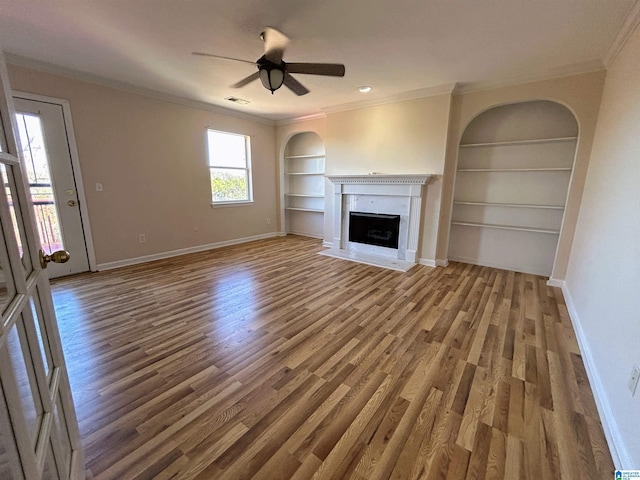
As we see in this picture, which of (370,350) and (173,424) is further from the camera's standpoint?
(370,350)

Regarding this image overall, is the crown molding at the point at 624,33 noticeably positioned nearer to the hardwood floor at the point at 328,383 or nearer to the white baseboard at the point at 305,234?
the hardwood floor at the point at 328,383

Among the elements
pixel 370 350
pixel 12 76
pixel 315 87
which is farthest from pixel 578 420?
pixel 12 76

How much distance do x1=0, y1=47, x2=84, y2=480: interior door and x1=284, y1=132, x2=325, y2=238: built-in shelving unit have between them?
5122mm

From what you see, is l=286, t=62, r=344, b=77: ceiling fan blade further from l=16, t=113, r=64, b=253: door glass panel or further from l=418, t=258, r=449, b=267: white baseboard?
l=16, t=113, r=64, b=253: door glass panel

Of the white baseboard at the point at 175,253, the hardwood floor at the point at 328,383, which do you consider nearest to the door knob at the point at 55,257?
the hardwood floor at the point at 328,383

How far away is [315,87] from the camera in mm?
3682

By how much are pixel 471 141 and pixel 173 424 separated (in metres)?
4.60

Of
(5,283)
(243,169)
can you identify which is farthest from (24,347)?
(243,169)

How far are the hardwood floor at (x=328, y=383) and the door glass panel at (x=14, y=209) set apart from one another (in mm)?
1030

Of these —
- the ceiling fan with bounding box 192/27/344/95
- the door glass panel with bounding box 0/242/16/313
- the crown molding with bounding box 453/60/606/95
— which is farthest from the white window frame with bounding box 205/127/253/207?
the door glass panel with bounding box 0/242/16/313

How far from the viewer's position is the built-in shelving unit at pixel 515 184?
3.48 metres

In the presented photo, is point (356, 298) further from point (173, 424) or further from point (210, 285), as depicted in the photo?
point (173, 424)

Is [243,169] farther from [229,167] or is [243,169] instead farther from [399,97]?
[399,97]

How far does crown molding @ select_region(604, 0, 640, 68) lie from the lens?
6.42 ft
